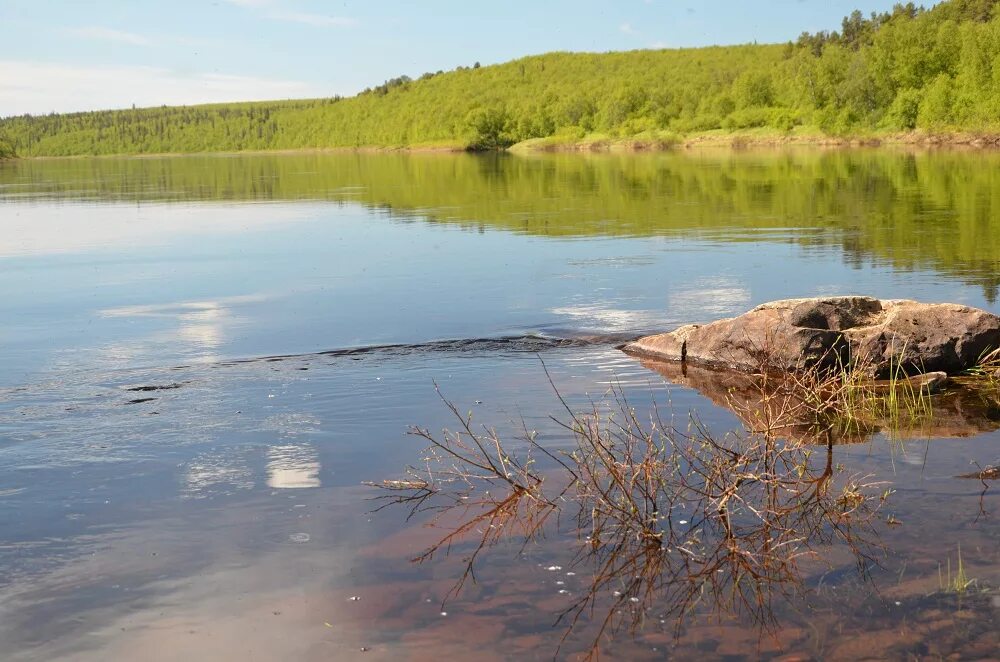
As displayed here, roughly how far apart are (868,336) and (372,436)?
6218 millimetres

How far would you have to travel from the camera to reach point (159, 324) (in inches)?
705

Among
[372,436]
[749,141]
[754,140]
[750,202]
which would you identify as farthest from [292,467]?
[754,140]

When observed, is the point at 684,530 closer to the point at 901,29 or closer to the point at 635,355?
the point at 635,355

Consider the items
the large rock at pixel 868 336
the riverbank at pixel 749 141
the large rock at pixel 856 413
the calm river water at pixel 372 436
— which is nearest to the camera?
the calm river water at pixel 372 436

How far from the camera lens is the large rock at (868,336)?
490 inches

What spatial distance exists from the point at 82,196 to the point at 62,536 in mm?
58543

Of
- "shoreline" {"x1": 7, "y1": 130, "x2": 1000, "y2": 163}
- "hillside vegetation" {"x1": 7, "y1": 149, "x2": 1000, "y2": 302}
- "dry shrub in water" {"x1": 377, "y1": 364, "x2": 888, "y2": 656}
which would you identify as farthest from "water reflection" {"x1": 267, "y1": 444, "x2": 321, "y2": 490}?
"shoreline" {"x1": 7, "y1": 130, "x2": 1000, "y2": 163}

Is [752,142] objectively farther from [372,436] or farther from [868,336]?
[372,436]

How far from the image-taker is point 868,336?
1264 cm

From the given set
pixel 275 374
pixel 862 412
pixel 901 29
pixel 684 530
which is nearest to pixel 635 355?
pixel 862 412

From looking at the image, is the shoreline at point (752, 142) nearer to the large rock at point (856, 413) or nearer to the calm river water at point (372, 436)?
the calm river water at point (372, 436)

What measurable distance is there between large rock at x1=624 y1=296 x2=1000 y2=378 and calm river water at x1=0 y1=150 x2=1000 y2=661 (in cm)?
135

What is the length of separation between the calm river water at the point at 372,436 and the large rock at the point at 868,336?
1355 millimetres

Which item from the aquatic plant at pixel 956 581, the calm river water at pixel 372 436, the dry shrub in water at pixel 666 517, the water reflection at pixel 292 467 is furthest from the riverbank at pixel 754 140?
the aquatic plant at pixel 956 581
